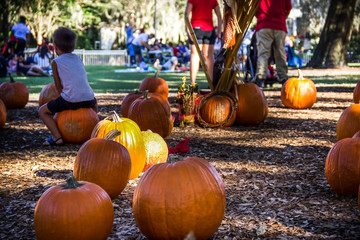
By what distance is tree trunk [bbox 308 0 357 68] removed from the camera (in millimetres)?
19766

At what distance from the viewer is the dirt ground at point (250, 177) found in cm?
303

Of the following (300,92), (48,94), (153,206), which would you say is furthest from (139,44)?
(153,206)

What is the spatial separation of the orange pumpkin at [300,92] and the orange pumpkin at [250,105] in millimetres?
1548

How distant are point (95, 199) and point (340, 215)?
1.63 m

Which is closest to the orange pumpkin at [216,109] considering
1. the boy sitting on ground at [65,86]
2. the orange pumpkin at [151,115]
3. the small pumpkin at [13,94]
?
the orange pumpkin at [151,115]

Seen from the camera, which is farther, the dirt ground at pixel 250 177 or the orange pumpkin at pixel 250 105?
the orange pumpkin at pixel 250 105

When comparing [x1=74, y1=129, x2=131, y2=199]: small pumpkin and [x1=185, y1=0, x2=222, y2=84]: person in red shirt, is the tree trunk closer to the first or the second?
[x1=185, y1=0, x2=222, y2=84]: person in red shirt

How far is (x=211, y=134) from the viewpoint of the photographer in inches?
250

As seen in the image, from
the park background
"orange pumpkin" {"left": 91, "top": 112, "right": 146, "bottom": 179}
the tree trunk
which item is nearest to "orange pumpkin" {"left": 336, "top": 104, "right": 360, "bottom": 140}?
"orange pumpkin" {"left": 91, "top": 112, "right": 146, "bottom": 179}

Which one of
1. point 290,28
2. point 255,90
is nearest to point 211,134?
point 255,90

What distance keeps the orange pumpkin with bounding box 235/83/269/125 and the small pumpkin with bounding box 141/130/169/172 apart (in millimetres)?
2545

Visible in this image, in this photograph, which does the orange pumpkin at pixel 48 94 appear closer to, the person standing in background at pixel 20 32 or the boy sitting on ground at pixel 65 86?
the boy sitting on ground at pixel 65 86

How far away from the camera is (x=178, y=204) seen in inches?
109

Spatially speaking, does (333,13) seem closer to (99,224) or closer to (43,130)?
(43,130)
